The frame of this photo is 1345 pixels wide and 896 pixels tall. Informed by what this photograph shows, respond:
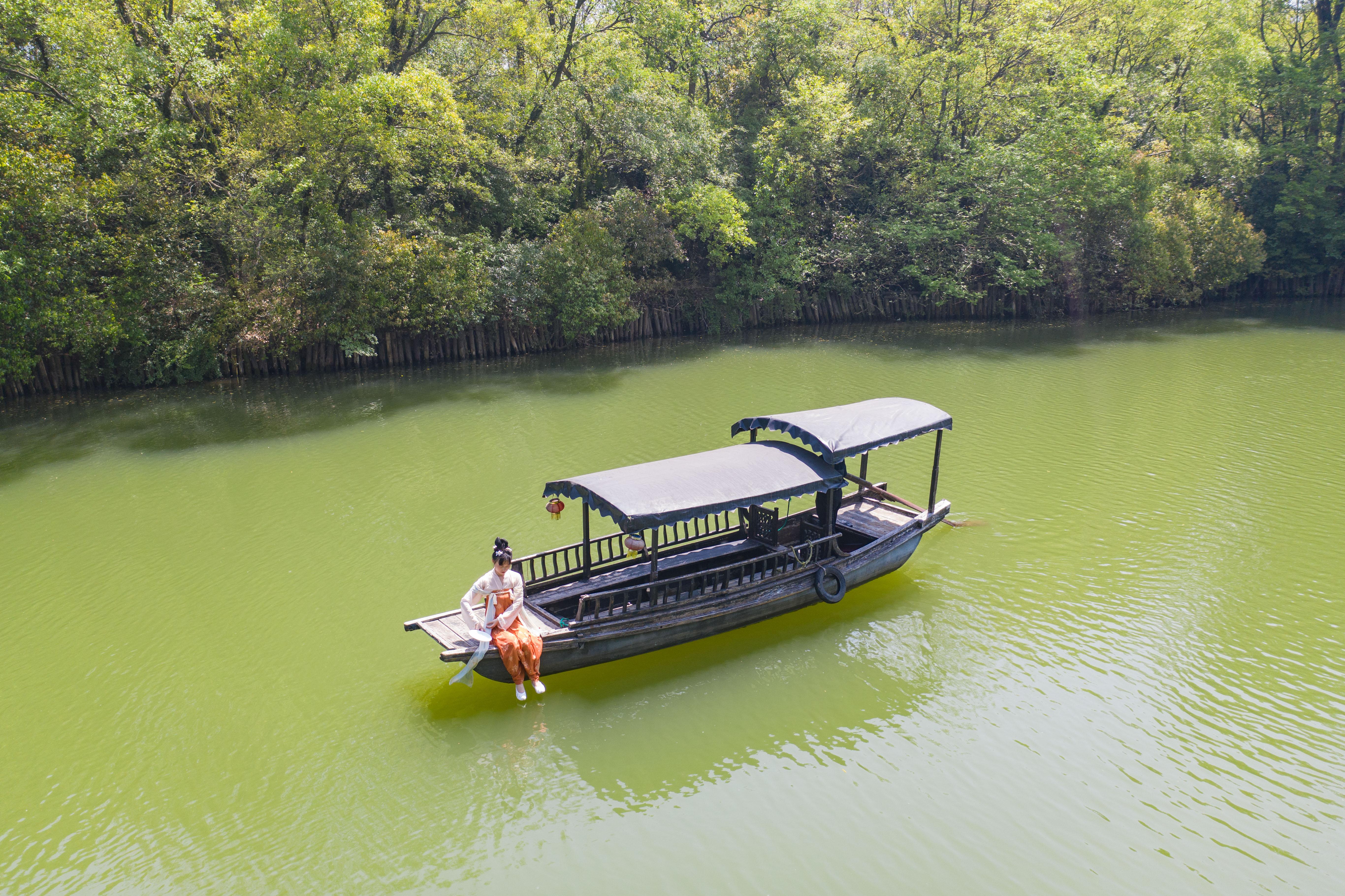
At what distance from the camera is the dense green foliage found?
66.8 ft

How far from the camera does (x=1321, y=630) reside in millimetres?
9508

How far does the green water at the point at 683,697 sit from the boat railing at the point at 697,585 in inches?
25.8

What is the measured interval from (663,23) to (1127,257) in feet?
64.6

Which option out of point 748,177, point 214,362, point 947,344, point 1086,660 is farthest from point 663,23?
point 1086,660

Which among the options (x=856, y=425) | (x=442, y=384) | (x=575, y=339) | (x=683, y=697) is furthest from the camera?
(x=575, y=339)

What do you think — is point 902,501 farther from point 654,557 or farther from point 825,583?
point 654,557

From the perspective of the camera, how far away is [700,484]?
9336 millimetres

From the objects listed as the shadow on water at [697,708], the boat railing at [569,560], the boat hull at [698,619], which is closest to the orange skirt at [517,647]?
the boat hull at [698,619]

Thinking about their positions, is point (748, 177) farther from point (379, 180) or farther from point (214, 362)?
point (214, 362)

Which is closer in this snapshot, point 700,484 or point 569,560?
point 700,484

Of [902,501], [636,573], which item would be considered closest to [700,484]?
[636,573]

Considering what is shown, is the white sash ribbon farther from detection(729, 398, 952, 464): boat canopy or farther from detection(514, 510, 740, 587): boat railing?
detection(729, 398, 952, 464): boat canopy

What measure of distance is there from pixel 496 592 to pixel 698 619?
234 centimetres

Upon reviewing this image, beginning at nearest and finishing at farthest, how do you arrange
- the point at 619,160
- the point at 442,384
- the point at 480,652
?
1. the point at 480,652
2. the point at 442,384
3. the point at 619,160
